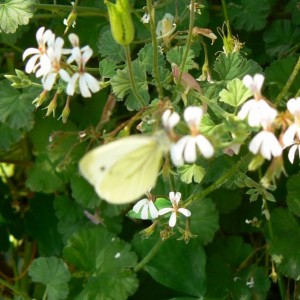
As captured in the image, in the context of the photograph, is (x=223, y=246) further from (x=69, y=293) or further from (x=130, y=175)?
(x=130, y=175)

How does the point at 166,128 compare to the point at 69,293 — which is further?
the point at 69,293

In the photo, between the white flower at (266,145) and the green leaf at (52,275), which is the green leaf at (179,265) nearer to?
the green leaf at (52,275)

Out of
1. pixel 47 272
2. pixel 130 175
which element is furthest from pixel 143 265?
pixel 130 175

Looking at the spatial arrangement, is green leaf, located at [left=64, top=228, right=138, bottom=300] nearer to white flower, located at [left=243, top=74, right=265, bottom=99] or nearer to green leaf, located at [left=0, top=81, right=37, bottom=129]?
green leaf, located at [left=0, top=81, right=37, bottom=129]

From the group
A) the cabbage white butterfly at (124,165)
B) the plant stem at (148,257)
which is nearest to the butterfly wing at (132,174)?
the cabbage white butterfly at (124,165)

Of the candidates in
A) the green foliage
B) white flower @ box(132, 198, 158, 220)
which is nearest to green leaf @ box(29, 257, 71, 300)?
the green foliage
